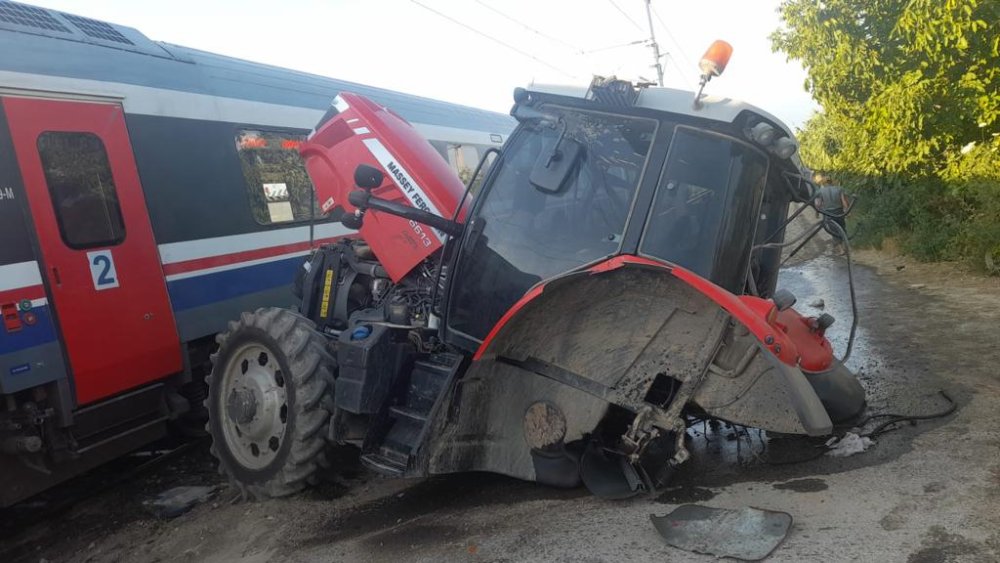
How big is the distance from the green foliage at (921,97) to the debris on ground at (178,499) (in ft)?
28.2

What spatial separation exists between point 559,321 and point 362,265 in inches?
81.2

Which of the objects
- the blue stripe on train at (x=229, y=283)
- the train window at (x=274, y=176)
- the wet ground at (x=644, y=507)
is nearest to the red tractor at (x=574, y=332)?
the wet ground at (x=644, y=507)

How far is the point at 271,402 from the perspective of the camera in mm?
4059

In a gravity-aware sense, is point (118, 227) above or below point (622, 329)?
above

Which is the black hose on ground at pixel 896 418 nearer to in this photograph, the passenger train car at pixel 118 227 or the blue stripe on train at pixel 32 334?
the passenger train car at pixel 118 227

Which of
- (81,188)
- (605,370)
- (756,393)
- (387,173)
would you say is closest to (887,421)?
(756,393)

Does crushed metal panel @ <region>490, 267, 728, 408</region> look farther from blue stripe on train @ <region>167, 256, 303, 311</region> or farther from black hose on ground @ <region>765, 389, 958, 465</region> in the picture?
blue stripe on train @ <region>167, 256, 303, 311</region>

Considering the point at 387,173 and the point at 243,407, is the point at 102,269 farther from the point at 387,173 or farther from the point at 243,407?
the point at 387,173

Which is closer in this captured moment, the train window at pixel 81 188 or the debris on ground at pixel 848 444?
the debris on ground at pixel 848 444

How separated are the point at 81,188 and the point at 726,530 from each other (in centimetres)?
478

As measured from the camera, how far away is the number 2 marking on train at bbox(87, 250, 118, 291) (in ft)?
15.9

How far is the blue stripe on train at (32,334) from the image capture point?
4.25 metres

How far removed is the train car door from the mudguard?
2.90m

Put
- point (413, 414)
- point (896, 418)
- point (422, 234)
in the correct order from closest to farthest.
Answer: point (413, 414), point (896, 418), point (422, 234)
